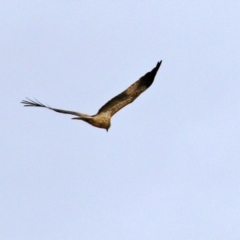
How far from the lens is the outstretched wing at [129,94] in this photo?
22250mm

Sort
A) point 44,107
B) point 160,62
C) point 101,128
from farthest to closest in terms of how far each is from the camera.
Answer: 1. point 160,62
2. point 101,128
3. point 44,107

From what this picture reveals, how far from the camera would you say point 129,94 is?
22781 millimetres

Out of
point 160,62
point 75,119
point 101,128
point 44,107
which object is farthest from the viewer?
point 160,62

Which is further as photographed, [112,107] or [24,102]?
[112,107]

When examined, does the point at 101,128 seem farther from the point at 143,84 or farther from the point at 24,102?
the point at 24,102

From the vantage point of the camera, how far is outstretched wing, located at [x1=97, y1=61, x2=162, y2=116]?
22250mm

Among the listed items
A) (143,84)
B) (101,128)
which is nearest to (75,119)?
(101,128)

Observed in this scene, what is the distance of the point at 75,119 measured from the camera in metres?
20.4

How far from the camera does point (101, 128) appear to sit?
72.5 ft

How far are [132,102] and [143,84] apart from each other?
888 mm

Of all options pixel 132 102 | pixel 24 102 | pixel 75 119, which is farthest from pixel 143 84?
Result: pixel 24 102

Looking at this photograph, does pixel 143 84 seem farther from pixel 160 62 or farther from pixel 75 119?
pixel 75 119

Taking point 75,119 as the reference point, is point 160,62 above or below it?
above

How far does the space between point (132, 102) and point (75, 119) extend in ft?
9.41
